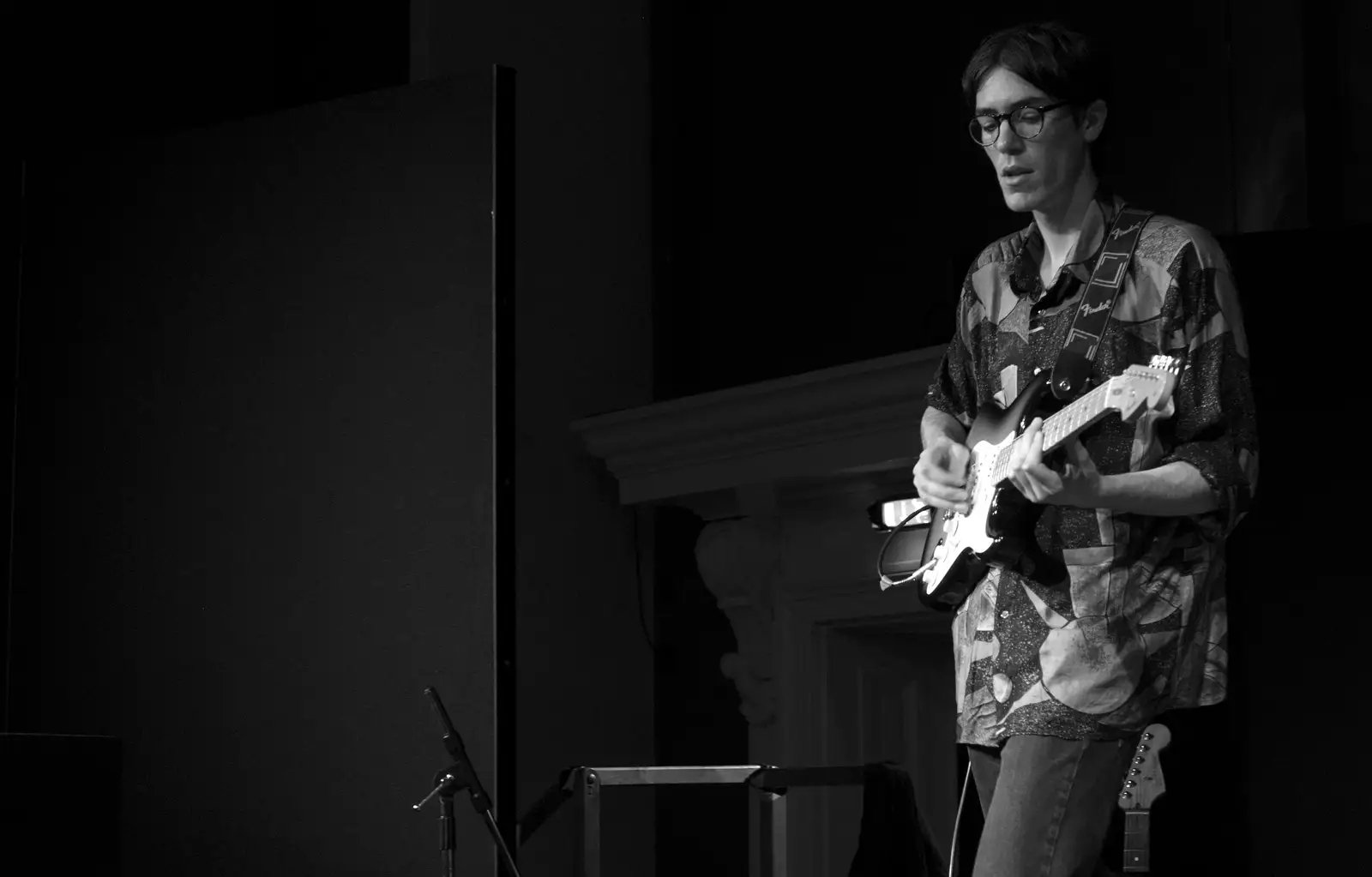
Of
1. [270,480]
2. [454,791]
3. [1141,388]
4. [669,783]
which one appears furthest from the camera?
[270,480]

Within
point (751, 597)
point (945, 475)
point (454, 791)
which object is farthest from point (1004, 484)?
point (751, 597)

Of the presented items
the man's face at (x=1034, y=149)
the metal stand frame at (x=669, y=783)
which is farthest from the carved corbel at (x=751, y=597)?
the man's face at (x=1034, y=149)

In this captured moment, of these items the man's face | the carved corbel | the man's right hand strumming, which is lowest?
the carved corbel

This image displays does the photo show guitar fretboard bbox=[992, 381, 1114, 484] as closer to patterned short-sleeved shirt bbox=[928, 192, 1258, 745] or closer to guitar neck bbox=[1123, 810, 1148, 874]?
patterned short-sleeved shirt bbox=[928, 192, 1258, 745]

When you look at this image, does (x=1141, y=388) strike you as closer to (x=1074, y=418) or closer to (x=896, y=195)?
(x=1074, y=418)

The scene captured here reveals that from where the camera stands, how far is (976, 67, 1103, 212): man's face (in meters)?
1.87

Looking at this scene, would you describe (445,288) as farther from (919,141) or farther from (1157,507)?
(1157,507)

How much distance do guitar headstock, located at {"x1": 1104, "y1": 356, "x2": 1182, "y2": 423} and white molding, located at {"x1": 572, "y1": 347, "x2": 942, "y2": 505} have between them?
1.51 metres

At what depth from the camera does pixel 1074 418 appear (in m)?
1.68

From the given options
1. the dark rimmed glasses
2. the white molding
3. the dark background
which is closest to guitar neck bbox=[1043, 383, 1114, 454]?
the dark rimmed glasses

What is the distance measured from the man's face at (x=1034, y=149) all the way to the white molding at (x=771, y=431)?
1.29m

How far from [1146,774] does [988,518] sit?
269 millimetres

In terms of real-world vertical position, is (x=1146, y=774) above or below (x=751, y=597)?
below

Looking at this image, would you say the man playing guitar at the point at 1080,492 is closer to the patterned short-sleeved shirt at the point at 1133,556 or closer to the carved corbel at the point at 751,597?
the patterned short-sleeved shirt at the point at 1133,556
